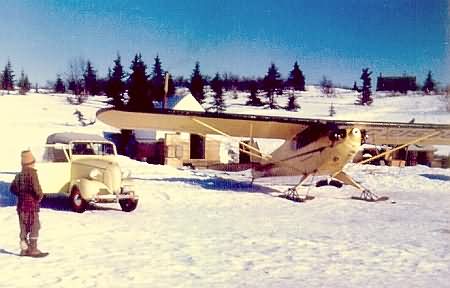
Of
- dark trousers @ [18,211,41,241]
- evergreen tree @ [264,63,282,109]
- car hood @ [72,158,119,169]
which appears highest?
evergreen tree @ [264,63,282,109]

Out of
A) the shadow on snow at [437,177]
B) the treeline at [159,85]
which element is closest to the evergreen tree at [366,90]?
the treeline at [159,85]

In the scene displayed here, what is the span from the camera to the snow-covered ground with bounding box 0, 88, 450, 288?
5656mm

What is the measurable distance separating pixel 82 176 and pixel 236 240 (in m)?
5.29

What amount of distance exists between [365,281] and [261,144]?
34.1 m

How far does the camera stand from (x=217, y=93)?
205 feet

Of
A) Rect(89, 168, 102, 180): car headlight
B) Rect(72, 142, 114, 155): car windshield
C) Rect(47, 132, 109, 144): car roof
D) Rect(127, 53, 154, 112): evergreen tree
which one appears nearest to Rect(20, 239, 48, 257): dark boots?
Rect(89, 168, 102, 180): car headlight

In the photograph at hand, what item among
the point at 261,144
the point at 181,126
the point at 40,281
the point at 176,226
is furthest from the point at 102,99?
the point at 40,281

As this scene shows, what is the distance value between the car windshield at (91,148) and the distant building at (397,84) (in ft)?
205

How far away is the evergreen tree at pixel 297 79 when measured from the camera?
7226 centimetres

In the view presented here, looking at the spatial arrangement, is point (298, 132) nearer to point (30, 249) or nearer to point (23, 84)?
point (30, 249)

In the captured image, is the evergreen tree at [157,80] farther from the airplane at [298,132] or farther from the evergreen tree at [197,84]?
the airplane at [298,132]

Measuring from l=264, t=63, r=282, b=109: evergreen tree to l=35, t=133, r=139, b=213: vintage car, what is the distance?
50.0 meters

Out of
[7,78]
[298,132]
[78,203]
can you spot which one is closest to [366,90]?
[7,78]

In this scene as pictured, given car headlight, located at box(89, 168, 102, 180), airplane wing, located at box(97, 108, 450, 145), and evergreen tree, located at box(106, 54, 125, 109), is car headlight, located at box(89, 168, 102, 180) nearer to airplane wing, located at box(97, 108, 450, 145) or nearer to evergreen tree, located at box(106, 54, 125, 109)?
airplane wing, located at box(97, 108, 450, 145)
